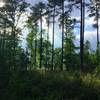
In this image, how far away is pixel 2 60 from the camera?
21.6m

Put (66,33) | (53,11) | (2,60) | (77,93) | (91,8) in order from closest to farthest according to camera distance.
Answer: (77,93) < (2,60) < (91,8) < (53,11) < (66,33)

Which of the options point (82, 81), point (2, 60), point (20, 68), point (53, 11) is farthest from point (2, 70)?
point (53, 11)

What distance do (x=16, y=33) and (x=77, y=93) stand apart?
37.8 m

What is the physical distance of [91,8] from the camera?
5338 cm

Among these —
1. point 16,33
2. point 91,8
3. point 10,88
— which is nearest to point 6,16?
point 16,33

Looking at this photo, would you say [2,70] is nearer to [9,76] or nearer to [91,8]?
[9,76]


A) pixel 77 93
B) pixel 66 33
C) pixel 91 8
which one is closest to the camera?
pixel 77 93

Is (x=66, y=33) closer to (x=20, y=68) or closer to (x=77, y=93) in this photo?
(x=20, y=68)

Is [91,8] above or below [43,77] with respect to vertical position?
above

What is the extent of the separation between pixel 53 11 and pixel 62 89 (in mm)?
40917

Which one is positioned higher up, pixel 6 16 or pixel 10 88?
pixel 6 16

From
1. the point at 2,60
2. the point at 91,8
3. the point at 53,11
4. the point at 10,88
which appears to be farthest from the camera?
the point at 53,11

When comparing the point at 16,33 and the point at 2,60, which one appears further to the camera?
the point at 16,33

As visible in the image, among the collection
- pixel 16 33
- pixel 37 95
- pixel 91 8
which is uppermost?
pixel 91 8
